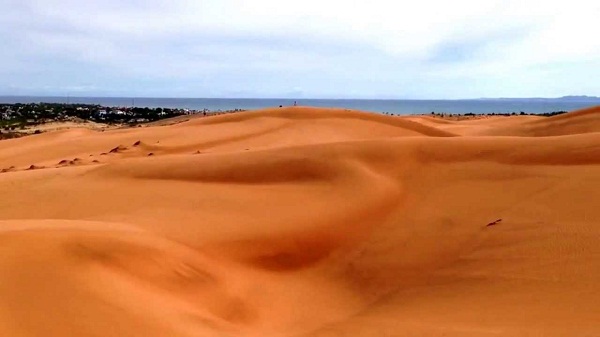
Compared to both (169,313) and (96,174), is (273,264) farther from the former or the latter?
(96,174)

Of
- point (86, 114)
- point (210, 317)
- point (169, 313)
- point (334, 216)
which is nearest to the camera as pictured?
point (169, 313)

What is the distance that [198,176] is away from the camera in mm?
→ 8133

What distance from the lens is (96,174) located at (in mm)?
8656

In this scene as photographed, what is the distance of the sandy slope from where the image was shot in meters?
3.54

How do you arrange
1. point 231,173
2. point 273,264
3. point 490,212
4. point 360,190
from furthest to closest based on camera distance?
point 231,173, point 360,190, point 490,212, point 273,264

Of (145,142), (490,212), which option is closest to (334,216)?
(490,212)

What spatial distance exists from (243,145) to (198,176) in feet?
23.4

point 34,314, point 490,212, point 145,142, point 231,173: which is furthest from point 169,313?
point 145,142

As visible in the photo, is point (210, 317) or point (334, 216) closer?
point (210, 317)

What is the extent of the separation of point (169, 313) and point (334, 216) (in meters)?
2.93

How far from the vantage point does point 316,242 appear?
5.73 m

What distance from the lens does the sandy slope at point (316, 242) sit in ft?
11.6

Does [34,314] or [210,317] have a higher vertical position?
[34,314]

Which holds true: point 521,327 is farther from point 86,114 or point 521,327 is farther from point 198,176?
point 86,114
